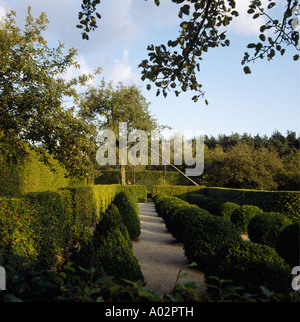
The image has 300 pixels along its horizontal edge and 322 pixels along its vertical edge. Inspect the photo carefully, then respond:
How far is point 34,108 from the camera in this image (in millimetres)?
8180

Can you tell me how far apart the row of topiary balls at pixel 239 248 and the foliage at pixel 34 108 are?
391 cm

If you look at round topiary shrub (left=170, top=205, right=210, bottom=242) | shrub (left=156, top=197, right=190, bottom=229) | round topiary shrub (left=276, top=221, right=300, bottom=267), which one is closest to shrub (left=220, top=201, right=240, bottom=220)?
shrub (left=156, top=197, right=190, bottom=229)

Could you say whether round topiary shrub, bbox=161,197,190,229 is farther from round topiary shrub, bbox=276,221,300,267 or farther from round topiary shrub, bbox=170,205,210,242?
round topiary shrub, bbox=276,221,300,267

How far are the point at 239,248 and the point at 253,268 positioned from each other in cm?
35

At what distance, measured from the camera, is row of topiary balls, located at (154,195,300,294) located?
3.79 m

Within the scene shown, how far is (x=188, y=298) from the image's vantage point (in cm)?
163

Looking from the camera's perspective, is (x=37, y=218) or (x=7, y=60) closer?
(x=37, y=218)

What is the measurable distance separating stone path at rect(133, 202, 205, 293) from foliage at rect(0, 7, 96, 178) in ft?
10.5

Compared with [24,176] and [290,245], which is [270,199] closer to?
[290,245]

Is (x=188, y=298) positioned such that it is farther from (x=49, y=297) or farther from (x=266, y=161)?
(x=266, y=161)

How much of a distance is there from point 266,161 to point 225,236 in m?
24.1

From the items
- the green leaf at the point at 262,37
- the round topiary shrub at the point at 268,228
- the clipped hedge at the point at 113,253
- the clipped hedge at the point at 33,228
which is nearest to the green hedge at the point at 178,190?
the round topiary shrub at the point at 268,228

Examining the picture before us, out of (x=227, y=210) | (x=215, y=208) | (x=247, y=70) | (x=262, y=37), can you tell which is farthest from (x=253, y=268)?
(x=215, y=208)
